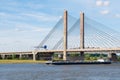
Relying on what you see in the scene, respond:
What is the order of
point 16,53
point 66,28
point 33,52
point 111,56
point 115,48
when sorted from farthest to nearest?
point 16,53 < point 33,52 < point 111,56 < point 66,28 < point 115,48

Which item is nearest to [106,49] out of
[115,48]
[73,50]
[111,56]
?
[115,48]

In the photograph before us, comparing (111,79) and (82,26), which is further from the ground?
(82,26)

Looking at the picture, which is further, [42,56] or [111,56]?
[42,56]

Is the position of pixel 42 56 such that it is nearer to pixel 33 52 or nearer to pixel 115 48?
pixel 33 52

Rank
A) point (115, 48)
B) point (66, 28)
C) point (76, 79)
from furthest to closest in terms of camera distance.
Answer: point (66, 28)
point (115, 48)
point (76, 79)

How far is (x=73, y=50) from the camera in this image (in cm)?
14650

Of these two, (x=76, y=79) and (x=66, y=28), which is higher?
(x=66, y=28)

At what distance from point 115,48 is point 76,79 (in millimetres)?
71195

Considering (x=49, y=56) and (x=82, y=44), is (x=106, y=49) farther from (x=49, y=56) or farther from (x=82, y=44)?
(x=49, y=56)

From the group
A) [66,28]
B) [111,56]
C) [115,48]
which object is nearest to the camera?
[115,48]

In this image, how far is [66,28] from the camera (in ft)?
474

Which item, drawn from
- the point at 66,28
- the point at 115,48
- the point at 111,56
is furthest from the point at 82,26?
the point at 111,56

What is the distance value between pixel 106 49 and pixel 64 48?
1419cm

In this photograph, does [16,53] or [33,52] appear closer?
[33,52]
